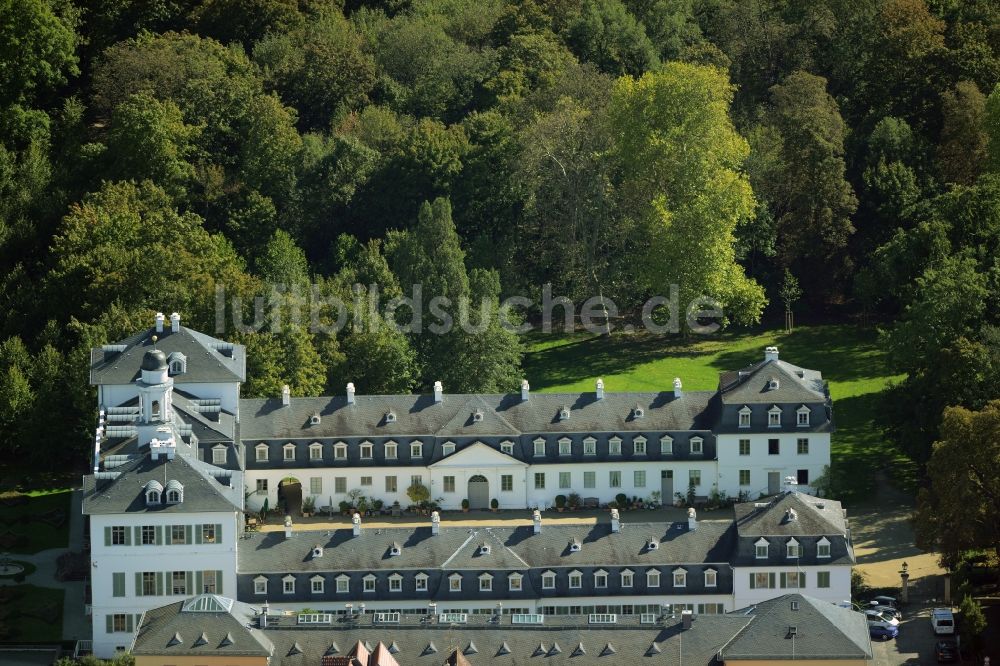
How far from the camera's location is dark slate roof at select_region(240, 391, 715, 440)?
161000mm

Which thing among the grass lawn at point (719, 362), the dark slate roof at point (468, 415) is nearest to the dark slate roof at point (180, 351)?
the dark slate roof at point (468, 415)

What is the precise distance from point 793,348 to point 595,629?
58595 mm

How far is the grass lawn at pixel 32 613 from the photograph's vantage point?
14525cm

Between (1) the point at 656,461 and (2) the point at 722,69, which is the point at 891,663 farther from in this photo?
(2) the point at 722,69

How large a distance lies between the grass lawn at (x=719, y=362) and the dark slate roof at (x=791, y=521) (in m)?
25.1

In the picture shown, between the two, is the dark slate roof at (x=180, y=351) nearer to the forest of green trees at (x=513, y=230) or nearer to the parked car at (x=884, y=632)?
the forest of green trees at (x=513, y=230)

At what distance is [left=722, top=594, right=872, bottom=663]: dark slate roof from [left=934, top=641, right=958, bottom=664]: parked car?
7587 mm

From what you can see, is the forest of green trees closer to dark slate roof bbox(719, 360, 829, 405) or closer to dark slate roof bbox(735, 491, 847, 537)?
dark slate roof bbox(719, 360, 829, 405)

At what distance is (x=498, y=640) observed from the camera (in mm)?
131750

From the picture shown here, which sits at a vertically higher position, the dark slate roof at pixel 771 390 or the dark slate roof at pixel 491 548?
the dark slate roof at pixel 771 390

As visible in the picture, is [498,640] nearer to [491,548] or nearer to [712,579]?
[491,548]

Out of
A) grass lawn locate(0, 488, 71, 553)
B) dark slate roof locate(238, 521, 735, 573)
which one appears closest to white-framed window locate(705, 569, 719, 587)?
dark slate roof locate(238, 521, 735, 573)

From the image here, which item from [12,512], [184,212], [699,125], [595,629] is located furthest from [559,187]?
[595,629]

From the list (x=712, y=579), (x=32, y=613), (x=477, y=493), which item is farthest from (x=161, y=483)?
(x=712, y=579)
